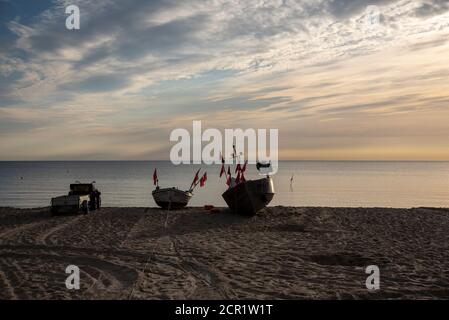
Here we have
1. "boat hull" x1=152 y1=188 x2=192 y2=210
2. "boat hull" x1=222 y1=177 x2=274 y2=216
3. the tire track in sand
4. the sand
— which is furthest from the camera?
"boat hull" x1=152 y1=188 x2=192 y2=210

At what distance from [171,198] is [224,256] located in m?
14.8

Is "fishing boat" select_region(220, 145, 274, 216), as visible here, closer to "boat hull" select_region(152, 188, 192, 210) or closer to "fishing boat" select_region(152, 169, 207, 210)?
"fishing boat" select_region(152, 169, 207, 210)

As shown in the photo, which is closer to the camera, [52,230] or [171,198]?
[52,230]

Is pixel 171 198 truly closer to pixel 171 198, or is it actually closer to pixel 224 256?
pixel 171 198

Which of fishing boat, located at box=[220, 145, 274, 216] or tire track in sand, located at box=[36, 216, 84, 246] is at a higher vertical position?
fishing boat, located at box=[220, 145, 274, 216]

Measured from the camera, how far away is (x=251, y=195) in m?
23.7

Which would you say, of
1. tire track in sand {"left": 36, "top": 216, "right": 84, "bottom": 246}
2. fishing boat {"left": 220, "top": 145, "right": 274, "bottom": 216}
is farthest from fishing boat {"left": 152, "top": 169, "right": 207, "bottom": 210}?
tire track in sand {"left": 36, "top": 216, "right": 84, "bottom": 246}

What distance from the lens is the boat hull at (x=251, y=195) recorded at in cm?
2375

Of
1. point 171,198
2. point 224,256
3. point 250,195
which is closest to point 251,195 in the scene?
point 250,195

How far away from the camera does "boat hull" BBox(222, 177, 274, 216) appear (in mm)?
23755

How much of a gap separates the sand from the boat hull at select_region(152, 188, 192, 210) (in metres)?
4.24
